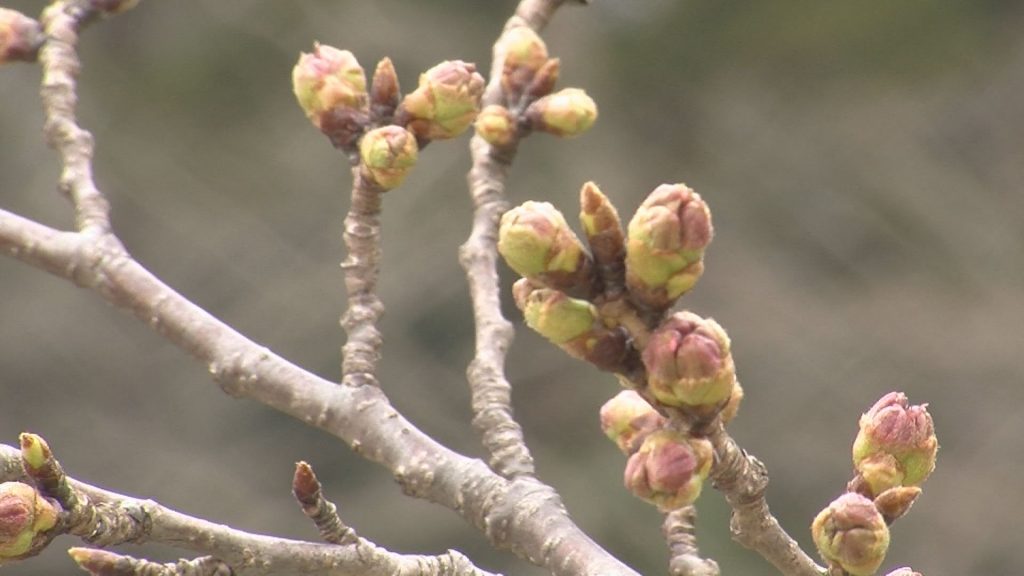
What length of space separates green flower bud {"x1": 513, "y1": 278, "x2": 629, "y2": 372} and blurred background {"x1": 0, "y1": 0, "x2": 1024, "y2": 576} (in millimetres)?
1596

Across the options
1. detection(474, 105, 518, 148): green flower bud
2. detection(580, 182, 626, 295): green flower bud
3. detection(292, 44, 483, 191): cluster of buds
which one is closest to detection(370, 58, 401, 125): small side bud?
detection(292, 44, 483, 191): cluster of buds

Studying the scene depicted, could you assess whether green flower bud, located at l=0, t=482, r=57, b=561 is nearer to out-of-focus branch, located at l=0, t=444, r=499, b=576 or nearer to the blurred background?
out-of-focus branch, located at l=0, t=444, r=499, b=576

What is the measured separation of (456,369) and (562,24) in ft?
2.16

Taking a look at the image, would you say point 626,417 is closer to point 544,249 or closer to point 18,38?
point 544,249

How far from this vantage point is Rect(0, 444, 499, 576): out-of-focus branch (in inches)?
18.5

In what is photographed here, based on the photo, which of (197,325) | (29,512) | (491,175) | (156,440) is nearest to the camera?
(29,512)

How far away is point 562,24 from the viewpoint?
7.65ft

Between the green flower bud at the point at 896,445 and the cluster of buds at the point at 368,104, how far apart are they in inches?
9.7

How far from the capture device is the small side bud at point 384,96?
64 centimetres

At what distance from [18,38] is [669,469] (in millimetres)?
531

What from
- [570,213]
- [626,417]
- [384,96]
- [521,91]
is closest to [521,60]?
[521,91]

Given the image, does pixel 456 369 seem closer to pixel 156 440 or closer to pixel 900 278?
pixel 156 440

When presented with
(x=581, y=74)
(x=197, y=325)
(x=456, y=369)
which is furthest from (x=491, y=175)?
(x=581, y=74)

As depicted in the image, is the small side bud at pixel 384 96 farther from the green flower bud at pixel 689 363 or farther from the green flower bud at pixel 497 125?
the green flower bud at pixel 689 363
